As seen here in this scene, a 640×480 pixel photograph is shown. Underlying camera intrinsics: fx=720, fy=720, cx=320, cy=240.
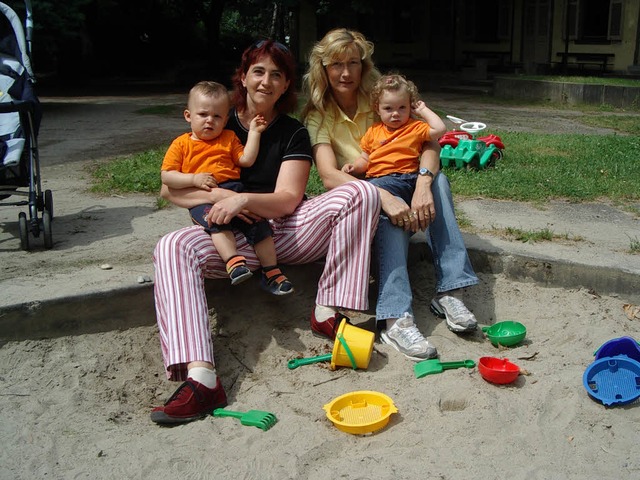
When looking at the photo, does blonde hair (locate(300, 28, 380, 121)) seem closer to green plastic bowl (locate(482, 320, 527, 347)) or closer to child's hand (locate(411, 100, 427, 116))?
child's hand (locate(411, 100, 427, 116))

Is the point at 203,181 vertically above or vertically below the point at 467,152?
above

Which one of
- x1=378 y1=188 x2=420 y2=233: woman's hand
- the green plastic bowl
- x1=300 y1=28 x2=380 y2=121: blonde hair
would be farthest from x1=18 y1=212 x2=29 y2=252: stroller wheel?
the green plastic bowl

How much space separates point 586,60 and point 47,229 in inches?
689

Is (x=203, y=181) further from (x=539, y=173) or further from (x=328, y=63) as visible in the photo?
(x=539, y=173)

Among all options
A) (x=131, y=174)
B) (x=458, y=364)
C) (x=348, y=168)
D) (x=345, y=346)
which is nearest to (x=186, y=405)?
(x=345, y=346)

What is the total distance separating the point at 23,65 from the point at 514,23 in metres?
18.2

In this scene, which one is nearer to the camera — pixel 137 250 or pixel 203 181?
pixel 203 181

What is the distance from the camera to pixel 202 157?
370 centimetres

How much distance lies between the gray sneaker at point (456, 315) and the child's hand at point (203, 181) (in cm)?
136

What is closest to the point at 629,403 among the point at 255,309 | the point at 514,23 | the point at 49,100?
the point at 255,309

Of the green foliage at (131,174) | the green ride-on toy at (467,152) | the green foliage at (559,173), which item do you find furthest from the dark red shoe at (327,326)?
the green ride-on toy at (467,152)

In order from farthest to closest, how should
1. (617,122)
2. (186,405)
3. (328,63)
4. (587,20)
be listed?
1. (587,20)
2. (617,122)
3. (328,63)
4. (186,405)

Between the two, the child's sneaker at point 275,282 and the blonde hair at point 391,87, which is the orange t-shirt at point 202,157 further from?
the blonde hair at point 391,87

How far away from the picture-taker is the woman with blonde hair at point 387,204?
366cm
